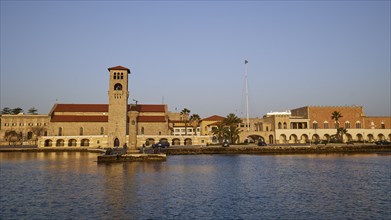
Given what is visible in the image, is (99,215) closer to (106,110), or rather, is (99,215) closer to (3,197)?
(3,197)

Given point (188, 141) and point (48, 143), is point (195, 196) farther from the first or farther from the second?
point (48, 143)

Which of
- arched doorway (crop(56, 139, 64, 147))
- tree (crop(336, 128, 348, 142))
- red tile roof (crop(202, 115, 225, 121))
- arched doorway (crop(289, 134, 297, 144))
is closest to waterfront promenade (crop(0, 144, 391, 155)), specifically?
arched doorway (crop(56, 139, 64, 147))

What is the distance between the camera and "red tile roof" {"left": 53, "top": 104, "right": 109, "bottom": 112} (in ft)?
317

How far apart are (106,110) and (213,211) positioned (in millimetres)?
83749

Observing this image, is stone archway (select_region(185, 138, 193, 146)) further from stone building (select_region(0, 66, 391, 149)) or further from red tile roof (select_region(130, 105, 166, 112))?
red tile roof (select_region(130, 105, 166, 112))

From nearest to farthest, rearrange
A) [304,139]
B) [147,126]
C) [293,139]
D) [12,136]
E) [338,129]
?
1. [338,129]
2. [147,126]
3. [293,139]
4. [304,139]
5. [12,136]

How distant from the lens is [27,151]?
82.2 metres

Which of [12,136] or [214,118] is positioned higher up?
[214,118]

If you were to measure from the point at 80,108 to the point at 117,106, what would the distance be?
58.9ft

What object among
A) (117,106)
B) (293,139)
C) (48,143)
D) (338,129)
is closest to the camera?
(117,106)

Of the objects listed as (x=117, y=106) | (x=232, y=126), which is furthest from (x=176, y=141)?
(x=117, y=106)

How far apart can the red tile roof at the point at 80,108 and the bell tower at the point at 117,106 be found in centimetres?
1332

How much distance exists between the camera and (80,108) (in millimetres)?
98000

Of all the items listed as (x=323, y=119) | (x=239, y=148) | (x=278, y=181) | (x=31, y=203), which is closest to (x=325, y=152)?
(x=239, y=148)
